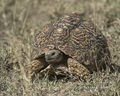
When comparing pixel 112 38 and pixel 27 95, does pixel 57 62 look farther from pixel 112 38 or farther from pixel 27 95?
pixel 112 38

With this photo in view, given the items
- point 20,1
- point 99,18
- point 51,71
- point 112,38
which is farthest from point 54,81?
point 20,1

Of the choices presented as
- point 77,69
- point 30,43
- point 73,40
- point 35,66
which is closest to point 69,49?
point 73,40

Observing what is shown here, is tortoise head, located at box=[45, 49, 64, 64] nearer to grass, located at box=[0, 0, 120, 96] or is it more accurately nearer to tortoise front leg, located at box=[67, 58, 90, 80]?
tortoise front leg, located at box=[67, 58, 90, 80]

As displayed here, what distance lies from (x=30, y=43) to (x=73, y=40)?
1532 mm

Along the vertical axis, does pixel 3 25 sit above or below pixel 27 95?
above

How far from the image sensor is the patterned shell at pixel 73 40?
12.8 feet

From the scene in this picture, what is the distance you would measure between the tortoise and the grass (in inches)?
6.3

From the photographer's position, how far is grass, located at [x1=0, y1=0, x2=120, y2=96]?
11.7 ft

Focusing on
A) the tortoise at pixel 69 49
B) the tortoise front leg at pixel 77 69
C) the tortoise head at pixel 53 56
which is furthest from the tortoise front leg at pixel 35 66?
the tortoise front leg at pixel 77 69

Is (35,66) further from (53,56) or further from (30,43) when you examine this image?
(30,43)

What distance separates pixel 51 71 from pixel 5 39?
215cm

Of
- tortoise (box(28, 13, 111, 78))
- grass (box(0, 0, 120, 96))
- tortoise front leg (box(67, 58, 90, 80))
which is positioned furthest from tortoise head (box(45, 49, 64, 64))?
grass (box(0, 0, 120, 96))

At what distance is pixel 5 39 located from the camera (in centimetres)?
581

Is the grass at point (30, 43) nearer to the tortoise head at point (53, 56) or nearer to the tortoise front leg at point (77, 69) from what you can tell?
the tortoise front leg at point (77, 69)
